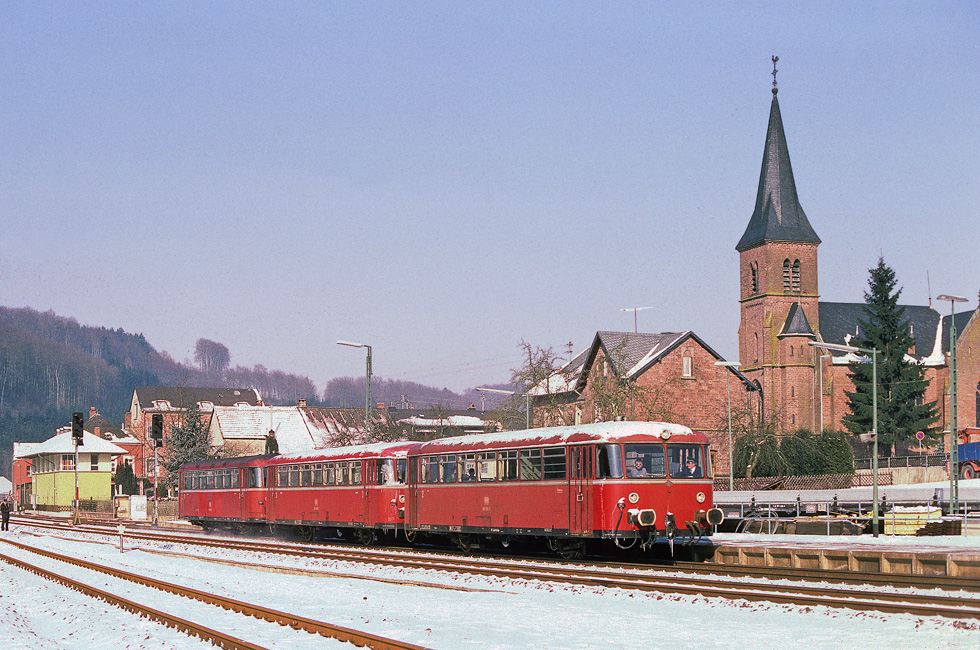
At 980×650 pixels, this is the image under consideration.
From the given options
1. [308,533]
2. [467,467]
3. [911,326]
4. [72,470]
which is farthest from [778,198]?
[467,467]

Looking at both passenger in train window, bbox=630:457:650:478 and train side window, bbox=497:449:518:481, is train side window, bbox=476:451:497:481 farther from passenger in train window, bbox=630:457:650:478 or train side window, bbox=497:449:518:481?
passenger in train window, bbox=630:457:650:478

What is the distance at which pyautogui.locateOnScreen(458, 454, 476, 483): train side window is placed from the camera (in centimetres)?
2850

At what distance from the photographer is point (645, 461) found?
24.3m

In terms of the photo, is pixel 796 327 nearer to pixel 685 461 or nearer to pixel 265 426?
pixel 265 426

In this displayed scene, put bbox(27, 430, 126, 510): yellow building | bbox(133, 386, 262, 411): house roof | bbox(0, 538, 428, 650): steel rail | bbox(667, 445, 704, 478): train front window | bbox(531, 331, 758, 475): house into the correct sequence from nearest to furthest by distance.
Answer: bbox(0, 538, 428, 650): steel rail
bbox(667, 445, 704, 478): train front window
bbox(531, 331, 758, 475): house
bbox(27, 430, 126, 510): yellow building
bbox(133, 386, 262, 411): house roof

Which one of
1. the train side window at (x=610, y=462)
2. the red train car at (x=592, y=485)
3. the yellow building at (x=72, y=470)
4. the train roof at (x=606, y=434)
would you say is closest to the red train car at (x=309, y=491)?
the red train car at (x=592, y=485)

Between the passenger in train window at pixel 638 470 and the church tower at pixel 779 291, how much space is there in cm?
7949

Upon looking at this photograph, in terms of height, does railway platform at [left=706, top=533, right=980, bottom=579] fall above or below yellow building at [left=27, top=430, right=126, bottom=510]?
above

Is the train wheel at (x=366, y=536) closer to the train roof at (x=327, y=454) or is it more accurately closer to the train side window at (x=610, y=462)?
the train roof at (x=327, y=454)

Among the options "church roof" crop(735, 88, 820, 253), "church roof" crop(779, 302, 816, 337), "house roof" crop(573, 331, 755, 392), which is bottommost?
"house roof" crop(573, 331, 755, 392)

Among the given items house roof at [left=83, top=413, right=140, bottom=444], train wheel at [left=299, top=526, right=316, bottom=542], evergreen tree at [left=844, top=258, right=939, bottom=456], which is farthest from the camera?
house roof at [left=83, top=413, right=140, bottom=444]

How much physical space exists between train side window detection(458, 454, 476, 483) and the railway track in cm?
211

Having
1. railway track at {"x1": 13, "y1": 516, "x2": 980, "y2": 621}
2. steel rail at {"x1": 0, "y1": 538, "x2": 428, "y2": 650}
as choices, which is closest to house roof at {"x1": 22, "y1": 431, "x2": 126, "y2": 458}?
railway track at {"x1": 13, "y1": 516, "x2": 980, "y2": 621}

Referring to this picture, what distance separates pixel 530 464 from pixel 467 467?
9.51 ft
